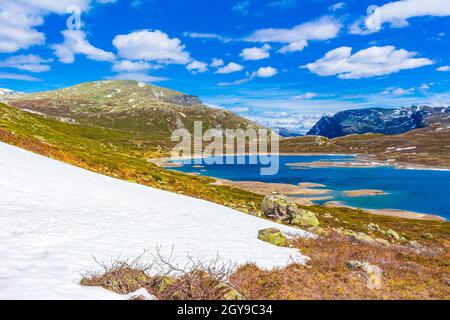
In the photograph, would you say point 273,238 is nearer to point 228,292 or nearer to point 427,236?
point 228,292

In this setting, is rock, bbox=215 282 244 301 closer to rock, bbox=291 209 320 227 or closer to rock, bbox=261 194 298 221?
rock, bbox=291 209 320 227

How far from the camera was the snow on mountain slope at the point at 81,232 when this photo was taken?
12.6 metres

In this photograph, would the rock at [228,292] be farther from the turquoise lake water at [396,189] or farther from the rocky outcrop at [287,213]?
the turquoise lake water at [396,189]

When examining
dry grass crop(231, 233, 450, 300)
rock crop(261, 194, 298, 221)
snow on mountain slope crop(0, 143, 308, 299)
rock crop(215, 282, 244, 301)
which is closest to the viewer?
rock crop(215, 282, 244, 301)

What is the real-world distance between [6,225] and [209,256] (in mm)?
10980

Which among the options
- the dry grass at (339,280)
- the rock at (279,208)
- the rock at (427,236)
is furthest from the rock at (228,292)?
the rock at (427,236)

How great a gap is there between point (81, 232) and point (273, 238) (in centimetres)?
1321

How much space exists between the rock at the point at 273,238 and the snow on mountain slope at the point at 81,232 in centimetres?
76

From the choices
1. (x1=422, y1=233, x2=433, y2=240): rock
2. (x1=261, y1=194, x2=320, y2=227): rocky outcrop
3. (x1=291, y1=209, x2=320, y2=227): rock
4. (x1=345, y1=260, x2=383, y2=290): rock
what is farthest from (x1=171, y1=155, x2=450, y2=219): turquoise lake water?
(x1=345, y1=260, x2=383, y2=290): rock

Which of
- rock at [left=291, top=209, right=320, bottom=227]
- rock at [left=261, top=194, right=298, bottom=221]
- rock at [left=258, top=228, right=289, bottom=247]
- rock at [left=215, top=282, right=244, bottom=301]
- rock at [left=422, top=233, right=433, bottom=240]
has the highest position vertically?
rock at [left=215, top=282, right=244, bottom=301]

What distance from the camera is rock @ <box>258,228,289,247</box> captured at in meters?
24.7

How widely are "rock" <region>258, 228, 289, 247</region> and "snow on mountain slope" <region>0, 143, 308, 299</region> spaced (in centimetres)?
76

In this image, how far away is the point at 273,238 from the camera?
2505cm

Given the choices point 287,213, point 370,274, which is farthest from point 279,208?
point 370,274
